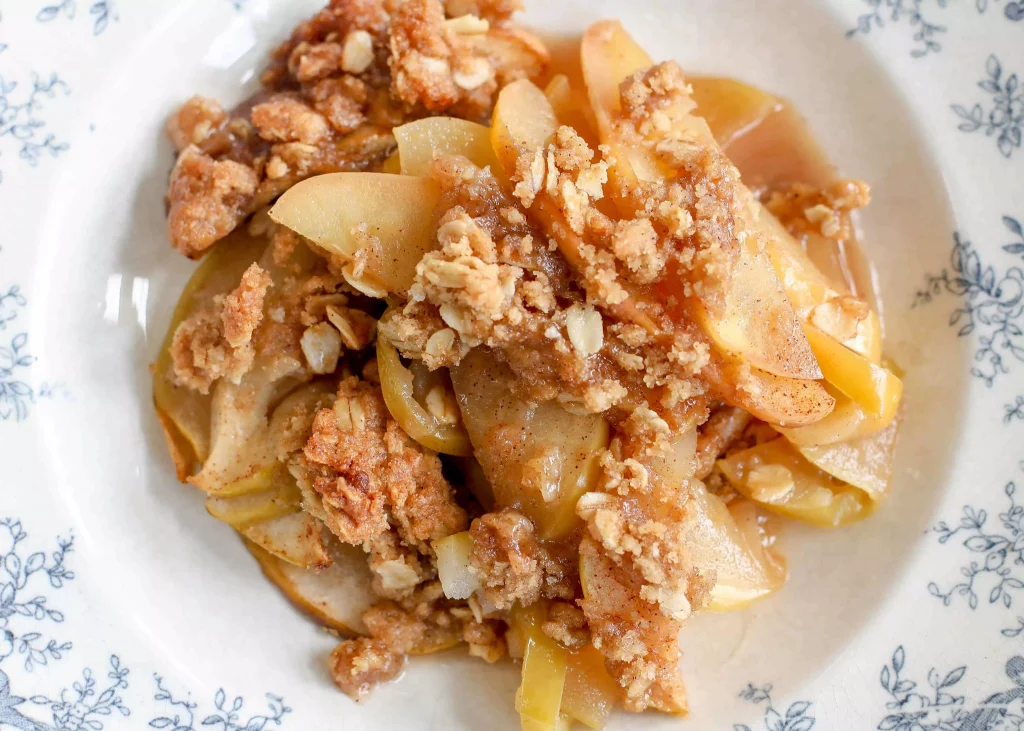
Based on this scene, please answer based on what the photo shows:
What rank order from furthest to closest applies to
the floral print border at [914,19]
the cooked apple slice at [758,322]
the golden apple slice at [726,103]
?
1. the golden apple slice at [726,103]
2. the floral print border at [914,19]
3. the cooked apple slice at [758,322]

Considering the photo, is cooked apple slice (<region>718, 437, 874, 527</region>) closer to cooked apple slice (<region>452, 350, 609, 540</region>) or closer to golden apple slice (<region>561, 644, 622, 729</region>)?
cooked apple slice (<region>452, 350, 609, 540</region>)

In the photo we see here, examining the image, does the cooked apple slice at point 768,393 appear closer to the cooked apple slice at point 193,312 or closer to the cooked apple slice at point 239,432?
the cooked apple slice at point 239,432

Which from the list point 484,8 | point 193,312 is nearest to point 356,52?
point 484,8

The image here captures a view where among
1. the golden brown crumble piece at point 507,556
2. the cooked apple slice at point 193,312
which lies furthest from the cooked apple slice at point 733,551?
the cooked apple slice at point 193,312

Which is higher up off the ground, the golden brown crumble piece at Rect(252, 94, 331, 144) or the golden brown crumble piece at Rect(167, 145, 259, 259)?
the golden brown crumble piece at Rect(252, 94, 331, 144)

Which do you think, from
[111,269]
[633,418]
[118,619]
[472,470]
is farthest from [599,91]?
[118,619]

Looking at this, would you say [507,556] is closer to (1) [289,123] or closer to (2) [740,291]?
(2) [740,291]

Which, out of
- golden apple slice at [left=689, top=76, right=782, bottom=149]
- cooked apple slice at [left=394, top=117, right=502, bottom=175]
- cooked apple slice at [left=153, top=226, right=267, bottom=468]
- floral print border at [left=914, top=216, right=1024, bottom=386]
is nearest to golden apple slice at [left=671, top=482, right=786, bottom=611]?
floral print border at [left=914, top=216, right=1024, bottom=386]
